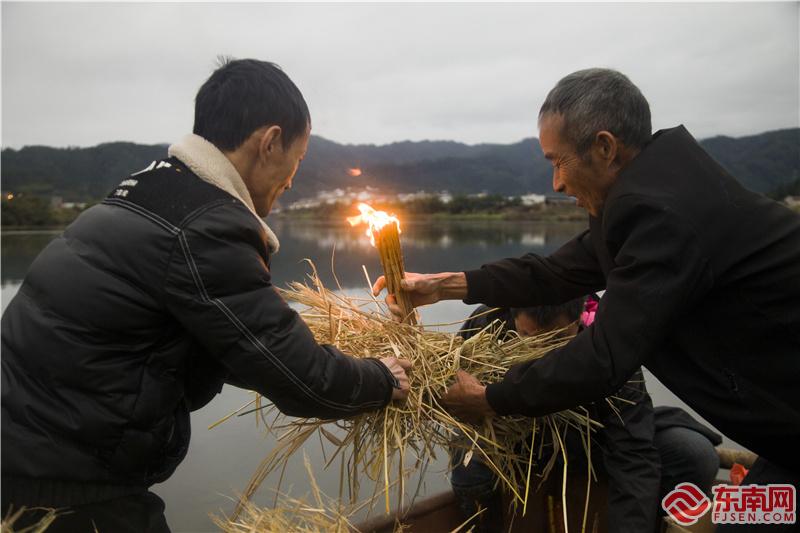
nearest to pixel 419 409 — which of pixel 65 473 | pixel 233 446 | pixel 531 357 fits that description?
pixel 531 357

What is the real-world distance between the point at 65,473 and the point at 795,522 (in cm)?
227

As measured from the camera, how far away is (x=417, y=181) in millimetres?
26422

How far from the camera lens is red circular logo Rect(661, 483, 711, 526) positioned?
254 cm

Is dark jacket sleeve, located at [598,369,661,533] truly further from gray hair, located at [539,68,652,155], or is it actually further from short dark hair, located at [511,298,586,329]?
gray hair, located at [539,68,652,155]

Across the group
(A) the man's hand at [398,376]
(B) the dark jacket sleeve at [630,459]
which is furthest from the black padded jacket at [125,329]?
(B) the dark jacket sleeve at [630,459]

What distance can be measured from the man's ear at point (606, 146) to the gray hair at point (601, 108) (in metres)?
0.02

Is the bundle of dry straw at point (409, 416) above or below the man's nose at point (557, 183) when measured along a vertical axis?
below

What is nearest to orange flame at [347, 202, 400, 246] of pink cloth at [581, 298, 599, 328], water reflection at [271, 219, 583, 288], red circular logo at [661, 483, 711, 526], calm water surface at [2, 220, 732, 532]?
calm water surface at [2, 220, 732, 532]

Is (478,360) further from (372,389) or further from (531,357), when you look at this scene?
(372,389)

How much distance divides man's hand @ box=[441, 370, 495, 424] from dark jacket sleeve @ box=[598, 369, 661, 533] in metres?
0.83

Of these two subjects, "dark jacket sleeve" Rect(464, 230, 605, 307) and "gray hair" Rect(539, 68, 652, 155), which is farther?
"dark jacket sleeve" Rect(464, 230, 605, 307)

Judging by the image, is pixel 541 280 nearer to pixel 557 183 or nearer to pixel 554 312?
pixel 554 312

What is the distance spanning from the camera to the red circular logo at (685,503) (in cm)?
254

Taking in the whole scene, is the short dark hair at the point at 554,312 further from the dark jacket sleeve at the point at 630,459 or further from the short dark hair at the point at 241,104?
the short dark hair at the point at 241,104
